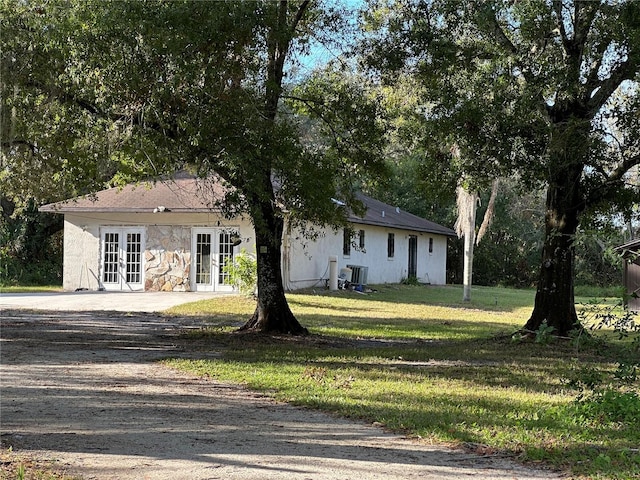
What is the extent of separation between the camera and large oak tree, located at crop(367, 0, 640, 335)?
12.8 m

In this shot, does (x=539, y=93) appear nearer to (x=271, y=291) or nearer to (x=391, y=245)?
(x=271, y=291)

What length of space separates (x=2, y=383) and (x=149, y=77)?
445 cm

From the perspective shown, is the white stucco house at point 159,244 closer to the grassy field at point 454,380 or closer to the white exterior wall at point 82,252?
the white exterior wall at point 82,252

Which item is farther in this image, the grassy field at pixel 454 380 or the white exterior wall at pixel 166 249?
the white exterior wall at pixel 166 249

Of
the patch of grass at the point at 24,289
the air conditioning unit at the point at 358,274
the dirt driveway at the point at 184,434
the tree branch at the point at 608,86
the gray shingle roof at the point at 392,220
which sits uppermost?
the tree branch at the point at 608,86

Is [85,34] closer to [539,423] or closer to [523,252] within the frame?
[539,423]

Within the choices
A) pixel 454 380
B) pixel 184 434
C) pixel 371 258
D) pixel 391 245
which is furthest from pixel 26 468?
pixel 391 245

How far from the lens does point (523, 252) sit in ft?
143

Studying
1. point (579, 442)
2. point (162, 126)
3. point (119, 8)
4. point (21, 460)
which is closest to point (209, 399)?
point (21, 460)

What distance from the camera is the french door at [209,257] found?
2511cm

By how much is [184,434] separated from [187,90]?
561cm

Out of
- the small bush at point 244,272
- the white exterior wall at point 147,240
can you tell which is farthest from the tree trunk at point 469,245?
the small bush at point 244,272

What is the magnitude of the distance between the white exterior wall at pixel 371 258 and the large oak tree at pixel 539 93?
7644 mm

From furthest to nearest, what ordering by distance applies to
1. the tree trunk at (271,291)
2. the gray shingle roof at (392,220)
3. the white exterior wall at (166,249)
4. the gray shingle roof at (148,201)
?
1. the gray shingle roof at (392,220)
2. the white exterior wall at (166,249)
3. the gray shingle roof at (148,201)
4. the tree trunk at (271,291)
